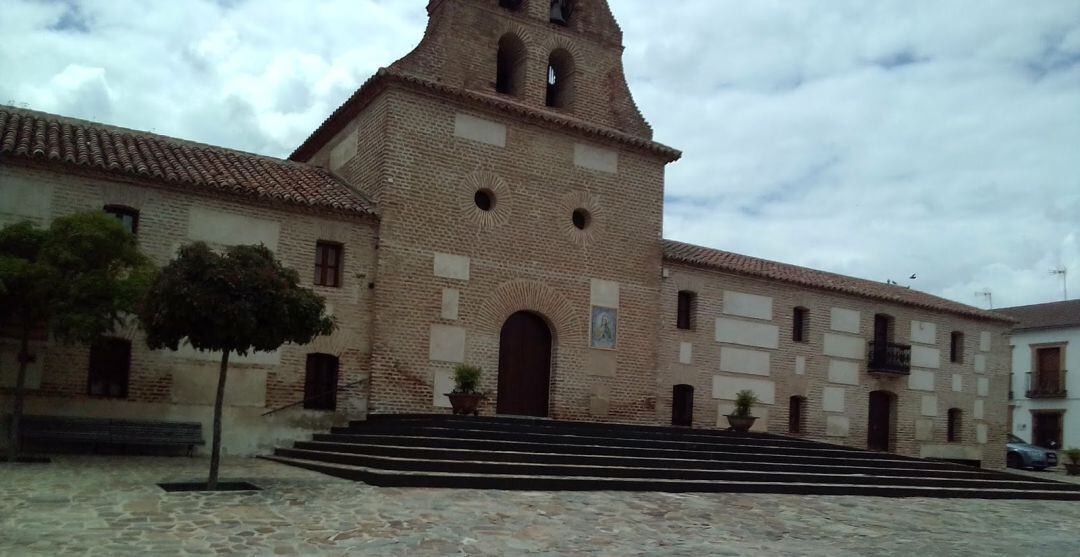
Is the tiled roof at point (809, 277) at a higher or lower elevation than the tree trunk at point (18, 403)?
higher

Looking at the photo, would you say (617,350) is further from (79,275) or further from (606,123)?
(79,275)

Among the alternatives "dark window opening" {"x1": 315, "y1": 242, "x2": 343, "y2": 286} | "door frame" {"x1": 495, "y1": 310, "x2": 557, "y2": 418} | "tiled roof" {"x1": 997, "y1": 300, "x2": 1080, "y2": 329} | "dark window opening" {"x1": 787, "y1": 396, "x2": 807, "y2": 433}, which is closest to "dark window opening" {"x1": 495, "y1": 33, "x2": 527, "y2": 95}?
"door frame" {"x1": 495, "y1": 310, "x2": 557, "y2": 418}

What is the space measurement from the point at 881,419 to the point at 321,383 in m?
16.1

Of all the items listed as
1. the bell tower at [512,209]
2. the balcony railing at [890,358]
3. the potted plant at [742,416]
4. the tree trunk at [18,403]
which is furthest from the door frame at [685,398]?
the tree trunk at [18,403]

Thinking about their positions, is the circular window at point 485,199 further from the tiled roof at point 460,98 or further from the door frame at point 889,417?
A: the door frame at point 889,417

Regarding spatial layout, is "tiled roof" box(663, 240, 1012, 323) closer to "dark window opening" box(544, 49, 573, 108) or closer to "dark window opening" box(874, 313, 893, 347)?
"dark window opening" box(874, 313, 893, 347)

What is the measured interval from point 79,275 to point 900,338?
21.2 m

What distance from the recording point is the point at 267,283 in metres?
11.4

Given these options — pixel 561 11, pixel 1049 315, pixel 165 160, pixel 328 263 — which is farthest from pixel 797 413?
pixel 1049 315

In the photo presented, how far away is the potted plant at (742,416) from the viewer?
21.0 metres

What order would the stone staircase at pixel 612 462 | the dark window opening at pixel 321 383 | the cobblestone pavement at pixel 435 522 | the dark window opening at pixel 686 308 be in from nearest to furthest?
the cobblestone pavement at pixel 435 522
the stone staircase at pixel 612 462
the dark window opening at pixel 321 383
the dark window opening at pixel 686 308

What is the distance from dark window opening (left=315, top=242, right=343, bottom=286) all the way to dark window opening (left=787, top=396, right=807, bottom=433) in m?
12.4

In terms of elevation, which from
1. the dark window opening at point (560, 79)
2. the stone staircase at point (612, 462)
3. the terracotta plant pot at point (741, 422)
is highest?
the dark window opening at point (560, 79)

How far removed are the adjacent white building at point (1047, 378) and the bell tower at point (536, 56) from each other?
24138 mm
